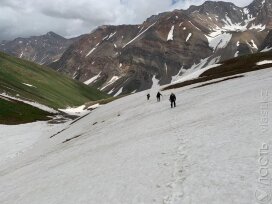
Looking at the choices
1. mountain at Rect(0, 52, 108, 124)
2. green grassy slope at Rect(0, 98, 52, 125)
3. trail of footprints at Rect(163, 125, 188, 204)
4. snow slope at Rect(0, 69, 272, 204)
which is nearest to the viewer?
trail of footprints at Rect(163, 125, 188, 204)

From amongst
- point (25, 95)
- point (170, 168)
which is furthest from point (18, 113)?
point (170, 168)

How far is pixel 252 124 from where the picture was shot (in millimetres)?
26422

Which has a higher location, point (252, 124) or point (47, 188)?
point (252, 124)

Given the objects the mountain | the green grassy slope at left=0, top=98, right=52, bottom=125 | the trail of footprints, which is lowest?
the trail of footprints

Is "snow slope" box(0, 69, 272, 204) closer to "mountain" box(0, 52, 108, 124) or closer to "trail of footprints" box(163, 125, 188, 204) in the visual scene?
"trail of footprints" box(163, 125, 188, 204)

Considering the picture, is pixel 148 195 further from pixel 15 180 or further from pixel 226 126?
pixel 15 180

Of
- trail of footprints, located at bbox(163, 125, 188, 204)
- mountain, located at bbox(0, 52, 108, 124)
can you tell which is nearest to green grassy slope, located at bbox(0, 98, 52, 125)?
mountain, located at bbox(0, 52, 108, 124)

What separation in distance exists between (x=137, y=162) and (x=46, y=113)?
94.3 metres

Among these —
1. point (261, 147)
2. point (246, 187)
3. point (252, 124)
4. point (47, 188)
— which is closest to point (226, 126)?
point (252, 124)

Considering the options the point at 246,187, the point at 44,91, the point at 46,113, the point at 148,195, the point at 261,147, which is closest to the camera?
the point at 246,187

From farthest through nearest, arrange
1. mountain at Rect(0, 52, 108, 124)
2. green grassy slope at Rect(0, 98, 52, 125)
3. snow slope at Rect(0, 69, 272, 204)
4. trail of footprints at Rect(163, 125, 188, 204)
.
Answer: mountain at Rect(0, 52, 108, 124)
green grassy slope at Rect(0, 98, 52, 125)
snow slope at Rect(0, 69, 272, 204)
trail of footprints at Rect(163, 125, 188, 204)

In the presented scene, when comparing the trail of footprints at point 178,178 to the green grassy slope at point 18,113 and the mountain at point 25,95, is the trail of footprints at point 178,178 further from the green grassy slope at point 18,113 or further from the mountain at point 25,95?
the mountain at point 25,95

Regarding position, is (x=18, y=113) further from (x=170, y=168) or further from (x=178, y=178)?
(x=178, y=178)

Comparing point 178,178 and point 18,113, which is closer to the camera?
point 178,178
